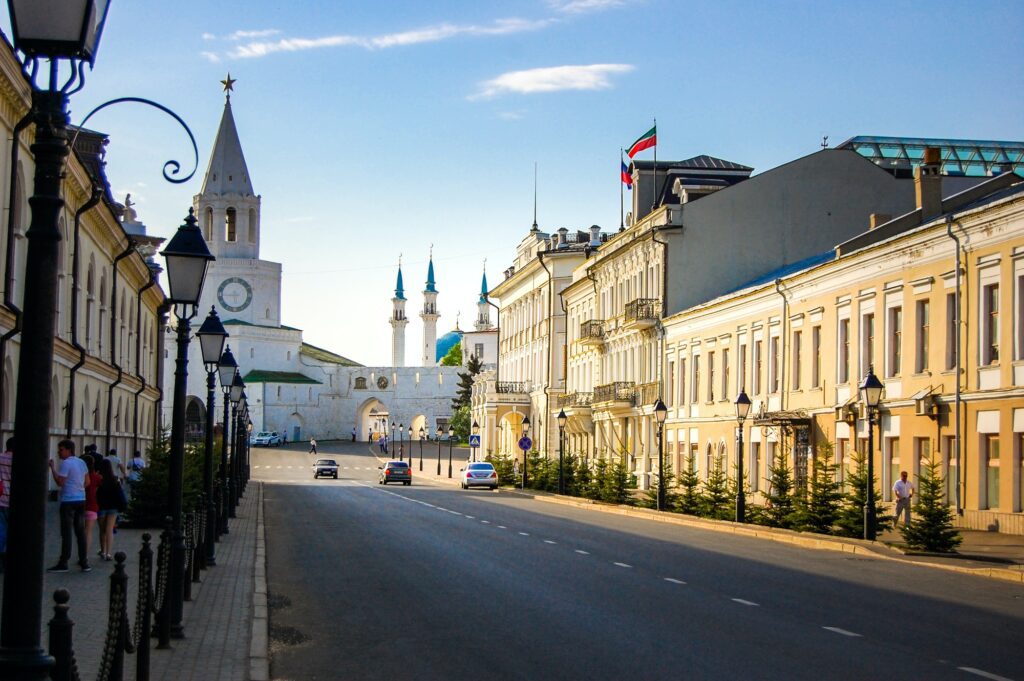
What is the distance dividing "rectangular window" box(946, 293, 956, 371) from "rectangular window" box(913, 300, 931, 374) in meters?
1.28

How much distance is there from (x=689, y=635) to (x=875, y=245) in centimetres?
2365

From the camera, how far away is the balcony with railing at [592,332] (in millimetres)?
65106

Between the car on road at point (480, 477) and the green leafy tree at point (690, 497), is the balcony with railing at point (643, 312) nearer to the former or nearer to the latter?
the car on road at point (480, 477)

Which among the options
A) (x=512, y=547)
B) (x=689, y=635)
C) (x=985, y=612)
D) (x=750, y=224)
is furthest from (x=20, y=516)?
(x=750, y=224)

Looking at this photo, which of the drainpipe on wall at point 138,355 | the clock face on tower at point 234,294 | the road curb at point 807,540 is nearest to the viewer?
the road curb at point 807,540

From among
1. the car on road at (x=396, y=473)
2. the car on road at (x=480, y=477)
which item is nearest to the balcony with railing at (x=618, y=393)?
the car on road at (x=480, y=477)

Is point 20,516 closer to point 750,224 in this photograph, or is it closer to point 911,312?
point 911,312

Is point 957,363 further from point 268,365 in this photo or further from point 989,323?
point 268,365

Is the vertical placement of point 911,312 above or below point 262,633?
above

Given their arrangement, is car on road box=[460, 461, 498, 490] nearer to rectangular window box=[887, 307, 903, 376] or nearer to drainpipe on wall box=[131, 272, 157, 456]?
drainpipe on wall box=[131, 272, 157, 456]

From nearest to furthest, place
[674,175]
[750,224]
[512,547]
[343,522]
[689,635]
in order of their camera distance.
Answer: [689,635] → [512,547] → [343,522] → [750,224] → [674,175]

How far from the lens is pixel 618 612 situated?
1520 centimetres

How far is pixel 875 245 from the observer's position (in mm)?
34969

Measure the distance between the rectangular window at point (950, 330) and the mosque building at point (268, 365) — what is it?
384 ft
